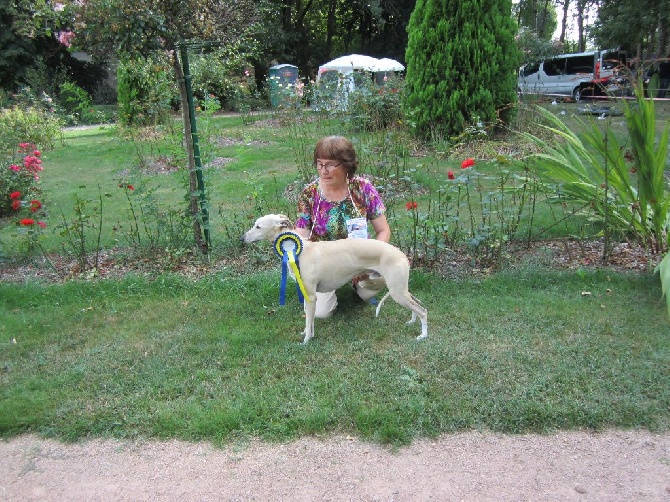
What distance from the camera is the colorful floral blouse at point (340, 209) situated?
428 cm

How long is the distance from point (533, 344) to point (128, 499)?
8.84 feet

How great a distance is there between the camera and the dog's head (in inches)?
150

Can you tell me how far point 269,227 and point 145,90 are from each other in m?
11.6

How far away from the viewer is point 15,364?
12.1 ft

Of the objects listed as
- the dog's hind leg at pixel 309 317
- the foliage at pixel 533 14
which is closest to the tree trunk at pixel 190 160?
the dog's hind leg at pixel 309 317

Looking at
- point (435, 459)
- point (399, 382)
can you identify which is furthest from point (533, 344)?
point (435, 459)

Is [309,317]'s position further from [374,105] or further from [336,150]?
[374,105]

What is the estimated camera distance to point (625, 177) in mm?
4555

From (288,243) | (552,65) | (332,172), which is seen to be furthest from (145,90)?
(552,65)

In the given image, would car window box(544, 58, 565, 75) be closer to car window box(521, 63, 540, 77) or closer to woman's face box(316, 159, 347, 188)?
car window box(521, 63, 540, 77)

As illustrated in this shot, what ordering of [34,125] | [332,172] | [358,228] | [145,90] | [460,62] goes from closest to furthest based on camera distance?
[332,172] → [358,228] → [460,62] → [145,90] → [34,125]

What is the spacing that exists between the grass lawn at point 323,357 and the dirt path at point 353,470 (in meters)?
0.10

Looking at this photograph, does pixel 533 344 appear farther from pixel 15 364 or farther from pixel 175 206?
pixel 175 206

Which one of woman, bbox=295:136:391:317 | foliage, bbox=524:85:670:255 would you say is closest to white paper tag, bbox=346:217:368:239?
woman, bbox=295:136:391:317
